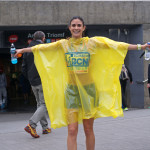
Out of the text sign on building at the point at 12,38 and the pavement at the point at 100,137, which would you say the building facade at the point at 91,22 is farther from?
the pavement at the point at 100,137

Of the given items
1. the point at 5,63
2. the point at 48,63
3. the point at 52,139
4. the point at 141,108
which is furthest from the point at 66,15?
the point at 5,63

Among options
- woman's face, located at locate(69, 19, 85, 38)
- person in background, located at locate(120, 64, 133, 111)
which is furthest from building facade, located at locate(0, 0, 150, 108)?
woman's face, located at locate(69, 19, 85, 38)

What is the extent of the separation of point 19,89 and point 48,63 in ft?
52.7

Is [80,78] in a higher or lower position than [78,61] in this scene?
lower

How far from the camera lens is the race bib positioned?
4605mm

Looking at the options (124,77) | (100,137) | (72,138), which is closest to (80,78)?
(72,138)

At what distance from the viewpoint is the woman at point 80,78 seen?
462 centimetres

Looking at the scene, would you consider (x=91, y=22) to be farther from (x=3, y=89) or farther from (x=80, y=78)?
(x=80, y=78)

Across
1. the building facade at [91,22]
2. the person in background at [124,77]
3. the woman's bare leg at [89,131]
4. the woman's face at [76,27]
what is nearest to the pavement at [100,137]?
the woman's bare leg at [89,131]

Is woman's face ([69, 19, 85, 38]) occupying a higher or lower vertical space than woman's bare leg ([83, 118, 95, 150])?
higher

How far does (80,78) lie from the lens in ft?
15.2

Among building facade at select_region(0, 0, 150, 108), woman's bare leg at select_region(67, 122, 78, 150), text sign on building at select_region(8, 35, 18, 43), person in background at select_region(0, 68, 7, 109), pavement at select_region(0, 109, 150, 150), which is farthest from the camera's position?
person in background at select_region(0, 68, 7, 109)

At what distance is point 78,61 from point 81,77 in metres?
0.20

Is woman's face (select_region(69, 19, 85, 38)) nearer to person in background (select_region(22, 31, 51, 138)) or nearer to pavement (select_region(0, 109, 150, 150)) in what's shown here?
pavement (select_region(0, 109, 150, 150))
